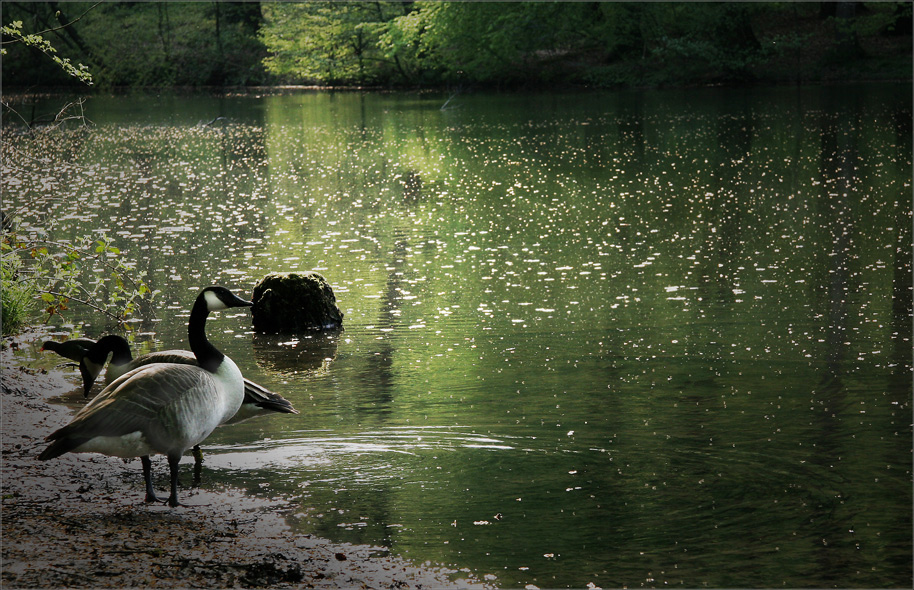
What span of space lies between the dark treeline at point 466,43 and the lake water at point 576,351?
30367mm

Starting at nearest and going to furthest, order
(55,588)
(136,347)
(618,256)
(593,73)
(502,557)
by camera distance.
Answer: (55,588), (502,557), (136,347), (618,256), (593,73)

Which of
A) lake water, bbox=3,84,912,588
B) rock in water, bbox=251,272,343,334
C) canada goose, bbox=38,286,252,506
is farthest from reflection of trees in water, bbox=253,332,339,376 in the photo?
canada goose, bbox=38,286,252,506

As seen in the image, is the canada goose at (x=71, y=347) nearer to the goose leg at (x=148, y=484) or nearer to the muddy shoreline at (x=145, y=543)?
the muddy shoreline at (x=145, y=543)

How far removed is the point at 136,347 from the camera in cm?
1253

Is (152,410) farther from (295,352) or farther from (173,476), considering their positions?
(295,352)

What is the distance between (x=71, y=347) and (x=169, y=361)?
2629mm

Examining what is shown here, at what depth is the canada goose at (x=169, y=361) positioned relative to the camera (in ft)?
26.3

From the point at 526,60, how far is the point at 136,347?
190 feet

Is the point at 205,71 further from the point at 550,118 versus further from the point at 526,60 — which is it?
the point at 550,118

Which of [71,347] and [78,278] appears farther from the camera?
[78,278]

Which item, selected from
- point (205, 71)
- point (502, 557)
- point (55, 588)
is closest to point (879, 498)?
point (502, 557)

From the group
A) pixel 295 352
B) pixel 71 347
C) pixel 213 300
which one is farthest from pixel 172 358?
pixel 295 352

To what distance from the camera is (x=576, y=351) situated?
11992 millimetres

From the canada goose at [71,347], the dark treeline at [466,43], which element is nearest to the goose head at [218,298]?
the canada goose at [71,347]
